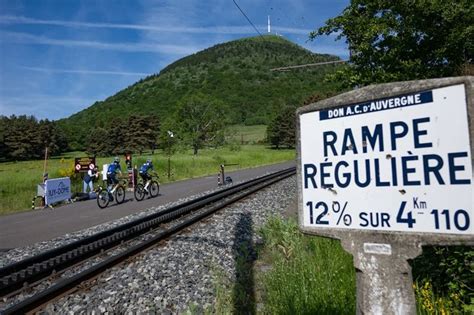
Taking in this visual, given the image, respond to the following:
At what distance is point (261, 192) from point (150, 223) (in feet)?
27.9

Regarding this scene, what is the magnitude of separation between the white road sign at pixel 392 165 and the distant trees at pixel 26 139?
90.5m

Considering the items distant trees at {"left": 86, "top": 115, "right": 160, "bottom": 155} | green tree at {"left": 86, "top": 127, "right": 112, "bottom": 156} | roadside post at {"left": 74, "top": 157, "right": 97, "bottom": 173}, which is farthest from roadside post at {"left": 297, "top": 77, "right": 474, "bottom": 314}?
green tree at {"left": 86, "top": 127, "right": 112, "bottom": 156}

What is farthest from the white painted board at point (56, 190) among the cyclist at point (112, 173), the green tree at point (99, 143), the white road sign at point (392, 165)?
the green tree at point (99, 143)

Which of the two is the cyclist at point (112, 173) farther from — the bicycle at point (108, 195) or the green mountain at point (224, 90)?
the green mountain at point (224, 90)

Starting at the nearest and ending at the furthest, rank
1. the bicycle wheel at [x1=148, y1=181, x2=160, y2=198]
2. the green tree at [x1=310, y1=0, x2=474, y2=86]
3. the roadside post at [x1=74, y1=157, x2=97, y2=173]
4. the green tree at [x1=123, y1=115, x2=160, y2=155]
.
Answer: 1. the green tree at [x1=310, y1=0, x2=474, y2=86]
2. the bicycle wheel at [x1=148, y1=181, x2=160, y2=198]
3. the roadside post at [x1=74, y1=157, x2=97, y2=173]
4. the green tree at [x1=123, y1=115, x2=160, y2=155]

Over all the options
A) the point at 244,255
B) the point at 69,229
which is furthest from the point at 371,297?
the point at 69,229

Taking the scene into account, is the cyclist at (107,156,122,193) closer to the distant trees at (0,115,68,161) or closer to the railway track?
the railway track

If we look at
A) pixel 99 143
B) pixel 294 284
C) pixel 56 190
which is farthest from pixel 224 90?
pixel 294 284

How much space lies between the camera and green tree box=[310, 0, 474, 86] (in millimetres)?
10344

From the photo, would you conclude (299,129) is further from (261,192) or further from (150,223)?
(261,192)

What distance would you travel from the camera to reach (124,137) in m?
103

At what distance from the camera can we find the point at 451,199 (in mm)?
1607

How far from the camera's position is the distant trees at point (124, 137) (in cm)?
10219

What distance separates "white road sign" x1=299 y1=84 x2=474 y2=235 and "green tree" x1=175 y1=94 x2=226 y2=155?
70.5 meters
